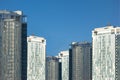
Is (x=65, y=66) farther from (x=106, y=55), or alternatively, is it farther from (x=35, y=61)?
(x=35, y=61)

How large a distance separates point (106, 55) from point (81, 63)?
56 centimetres

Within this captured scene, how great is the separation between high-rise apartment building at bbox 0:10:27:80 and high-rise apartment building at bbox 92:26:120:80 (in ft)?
7.40

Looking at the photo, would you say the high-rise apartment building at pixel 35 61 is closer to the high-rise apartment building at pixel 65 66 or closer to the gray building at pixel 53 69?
the high-rise apartment building at pixel 65 66

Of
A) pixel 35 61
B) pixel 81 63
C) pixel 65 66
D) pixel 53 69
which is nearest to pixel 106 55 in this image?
pixel 81 63

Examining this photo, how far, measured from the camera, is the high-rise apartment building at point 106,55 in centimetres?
871

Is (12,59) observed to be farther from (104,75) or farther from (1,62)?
(104,75)

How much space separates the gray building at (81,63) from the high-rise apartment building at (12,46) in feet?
7.10

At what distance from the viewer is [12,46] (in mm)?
6465

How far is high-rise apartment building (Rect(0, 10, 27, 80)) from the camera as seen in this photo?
6.22 meters

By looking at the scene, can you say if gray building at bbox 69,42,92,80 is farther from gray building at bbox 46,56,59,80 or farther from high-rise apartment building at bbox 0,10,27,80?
high-rise apartment building at bbox 0,10,27,80

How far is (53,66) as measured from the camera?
9.53 meters

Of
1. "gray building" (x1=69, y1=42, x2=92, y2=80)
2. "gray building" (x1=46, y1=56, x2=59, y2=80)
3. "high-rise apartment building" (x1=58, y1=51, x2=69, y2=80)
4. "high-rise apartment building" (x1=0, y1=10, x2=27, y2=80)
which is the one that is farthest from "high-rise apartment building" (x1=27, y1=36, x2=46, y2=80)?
"gray building" (x1=69, y1=42, x2=92, y2=80)

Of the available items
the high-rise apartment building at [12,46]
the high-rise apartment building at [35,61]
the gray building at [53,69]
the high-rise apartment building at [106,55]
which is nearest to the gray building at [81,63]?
the high-rise apartment building at [106,55]

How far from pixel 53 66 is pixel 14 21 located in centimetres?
308
